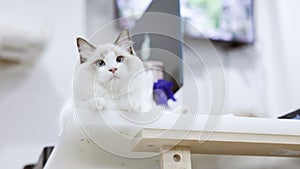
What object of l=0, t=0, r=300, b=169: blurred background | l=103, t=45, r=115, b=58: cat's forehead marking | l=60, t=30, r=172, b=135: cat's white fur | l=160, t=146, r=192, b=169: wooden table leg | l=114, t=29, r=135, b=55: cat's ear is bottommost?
l=160, t=146, r=192, b=169: wooden table leg

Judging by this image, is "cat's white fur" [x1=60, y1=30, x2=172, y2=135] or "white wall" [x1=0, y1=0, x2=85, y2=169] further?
"white wall" [x1=0, y1=0, x2=85, y2=169]

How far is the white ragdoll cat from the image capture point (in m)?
0.92

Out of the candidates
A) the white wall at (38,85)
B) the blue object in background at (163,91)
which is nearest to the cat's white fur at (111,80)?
the blue object in background at (163,91)

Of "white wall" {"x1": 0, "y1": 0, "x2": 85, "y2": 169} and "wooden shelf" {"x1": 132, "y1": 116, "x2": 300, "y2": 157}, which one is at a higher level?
"white wall" {"x1": 0, "y1": 0, "x2": 85, "y2": 169}

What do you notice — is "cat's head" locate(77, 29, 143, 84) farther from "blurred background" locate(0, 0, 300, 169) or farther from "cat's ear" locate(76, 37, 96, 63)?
"blurred background" locate(0, 0, 300, 169)

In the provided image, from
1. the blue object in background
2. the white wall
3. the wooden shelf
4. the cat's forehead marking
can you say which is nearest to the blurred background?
the white wall

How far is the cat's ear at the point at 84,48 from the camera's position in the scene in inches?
38.1

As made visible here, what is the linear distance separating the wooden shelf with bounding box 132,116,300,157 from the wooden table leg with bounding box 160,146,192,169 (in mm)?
13

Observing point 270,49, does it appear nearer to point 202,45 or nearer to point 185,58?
point 202,45

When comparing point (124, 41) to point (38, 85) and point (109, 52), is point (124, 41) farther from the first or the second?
point (38, 85)

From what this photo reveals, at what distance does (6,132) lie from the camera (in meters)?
1.73

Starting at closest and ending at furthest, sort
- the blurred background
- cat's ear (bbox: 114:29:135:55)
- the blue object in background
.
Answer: cat's ear (bbox: 114:29:135:55) < the blue object in background < the blurred background

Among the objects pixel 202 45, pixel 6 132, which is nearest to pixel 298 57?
pixel 202 45

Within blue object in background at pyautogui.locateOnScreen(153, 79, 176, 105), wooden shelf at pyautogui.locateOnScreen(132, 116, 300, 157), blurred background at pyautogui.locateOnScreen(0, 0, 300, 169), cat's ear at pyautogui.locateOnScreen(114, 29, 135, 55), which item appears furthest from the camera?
blurred background at pyautogui.locateOnScreen(0, 0, 300, 169)
